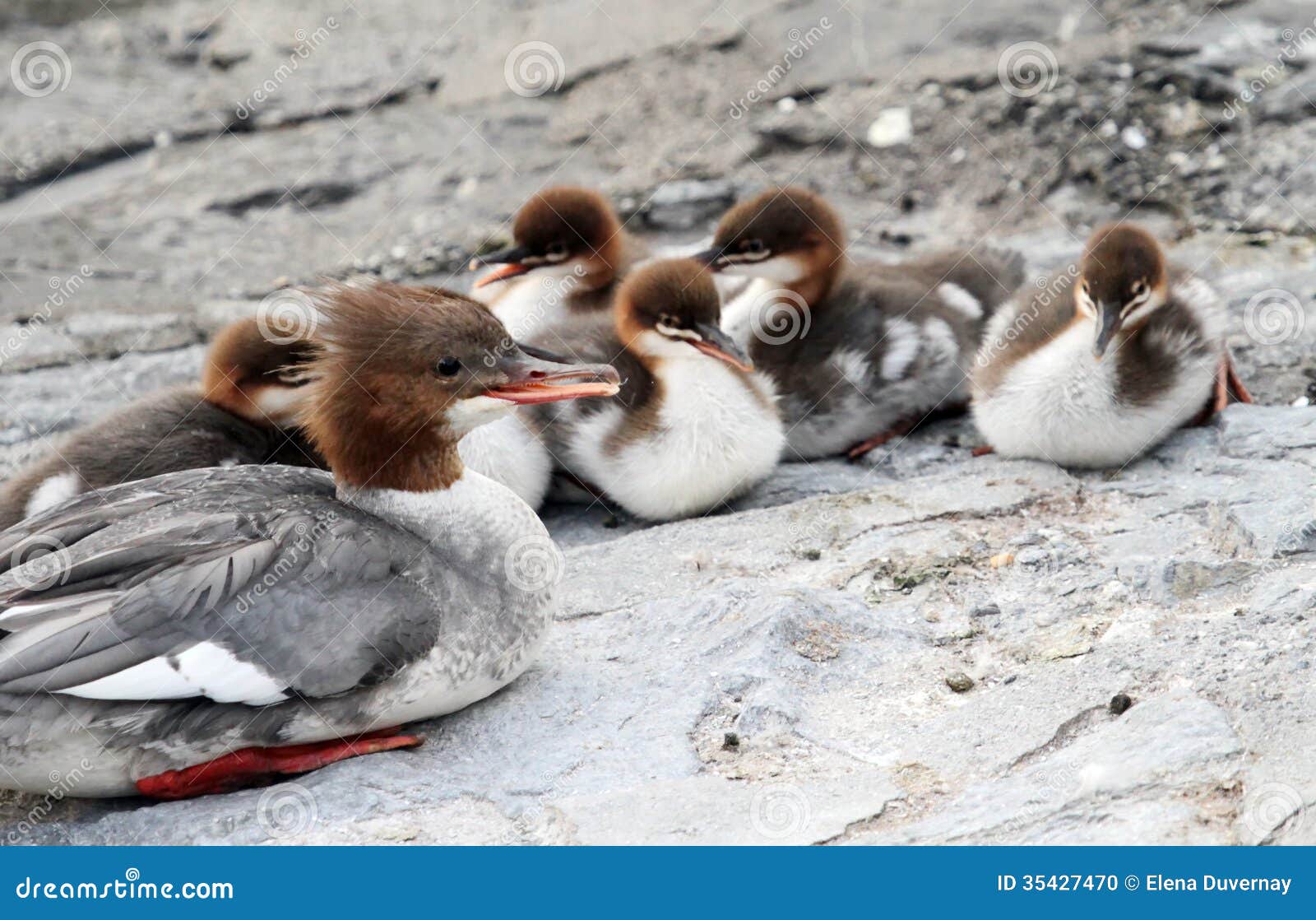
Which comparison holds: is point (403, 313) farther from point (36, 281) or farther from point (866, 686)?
point (36, 281)

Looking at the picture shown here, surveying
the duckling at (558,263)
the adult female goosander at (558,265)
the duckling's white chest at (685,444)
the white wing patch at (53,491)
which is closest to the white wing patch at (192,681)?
the white wing patch at (53,491)

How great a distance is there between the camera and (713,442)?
498cm

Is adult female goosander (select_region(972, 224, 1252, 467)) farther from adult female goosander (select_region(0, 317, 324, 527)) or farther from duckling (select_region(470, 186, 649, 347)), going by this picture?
adult female goosander (select_region(0, 317, 324, 527))

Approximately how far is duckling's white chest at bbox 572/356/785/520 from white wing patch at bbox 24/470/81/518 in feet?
5.39

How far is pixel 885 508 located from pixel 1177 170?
3216 mm

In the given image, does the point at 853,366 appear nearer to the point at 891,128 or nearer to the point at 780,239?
the point at 780,239

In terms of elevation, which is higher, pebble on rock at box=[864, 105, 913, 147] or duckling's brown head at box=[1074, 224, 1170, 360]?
duckling's brown head at box=[1074, 224, 1170, 360]

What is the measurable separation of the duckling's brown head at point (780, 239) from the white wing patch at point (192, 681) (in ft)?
9.66

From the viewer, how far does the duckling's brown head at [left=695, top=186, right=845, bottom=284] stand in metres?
5.66

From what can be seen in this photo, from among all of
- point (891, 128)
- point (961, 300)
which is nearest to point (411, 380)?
point (961, 300)

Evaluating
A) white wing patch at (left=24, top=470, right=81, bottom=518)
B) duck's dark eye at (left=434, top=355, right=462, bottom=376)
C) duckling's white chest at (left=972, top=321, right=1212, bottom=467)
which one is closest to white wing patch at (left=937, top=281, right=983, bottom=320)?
duckling's white chest at (left=972, top=321, right=1212, bottom=467)

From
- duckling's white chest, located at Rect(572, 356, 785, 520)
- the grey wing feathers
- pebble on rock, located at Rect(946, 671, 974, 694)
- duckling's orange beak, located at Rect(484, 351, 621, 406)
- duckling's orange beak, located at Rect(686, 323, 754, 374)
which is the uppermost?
duckling's orange beak, located at Rect(484, 351, 621, 406)

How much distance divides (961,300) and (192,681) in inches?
144

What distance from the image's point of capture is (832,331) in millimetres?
5664
